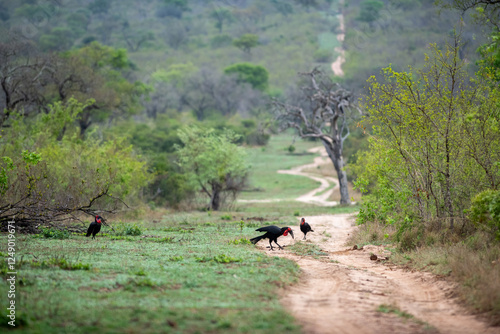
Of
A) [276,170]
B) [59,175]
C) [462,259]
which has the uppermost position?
[276,170]

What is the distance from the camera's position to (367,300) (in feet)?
26.2

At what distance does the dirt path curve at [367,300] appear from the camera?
6703 millimetres

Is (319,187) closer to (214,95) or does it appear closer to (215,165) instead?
(215,165)

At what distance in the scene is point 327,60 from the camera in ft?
373

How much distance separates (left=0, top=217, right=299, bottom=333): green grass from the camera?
6031 mm

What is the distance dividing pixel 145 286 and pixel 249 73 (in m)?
87.4

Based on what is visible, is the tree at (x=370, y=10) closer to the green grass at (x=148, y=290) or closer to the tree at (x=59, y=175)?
the tree at (x=59, y=175)

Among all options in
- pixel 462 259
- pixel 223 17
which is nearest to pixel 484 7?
pixel 462 259

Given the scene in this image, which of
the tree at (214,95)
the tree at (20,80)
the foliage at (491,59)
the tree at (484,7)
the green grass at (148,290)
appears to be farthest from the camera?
the tree at (214,95)

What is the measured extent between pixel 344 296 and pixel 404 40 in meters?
98.2

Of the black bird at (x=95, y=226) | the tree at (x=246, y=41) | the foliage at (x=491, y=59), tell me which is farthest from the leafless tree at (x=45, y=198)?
the tree at (x=246, y=41)

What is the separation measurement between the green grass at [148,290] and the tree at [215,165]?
18.9 meters

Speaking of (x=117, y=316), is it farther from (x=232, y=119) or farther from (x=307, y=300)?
(x=232, y=119)

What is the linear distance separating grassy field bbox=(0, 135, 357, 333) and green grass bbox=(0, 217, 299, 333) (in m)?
0.01
